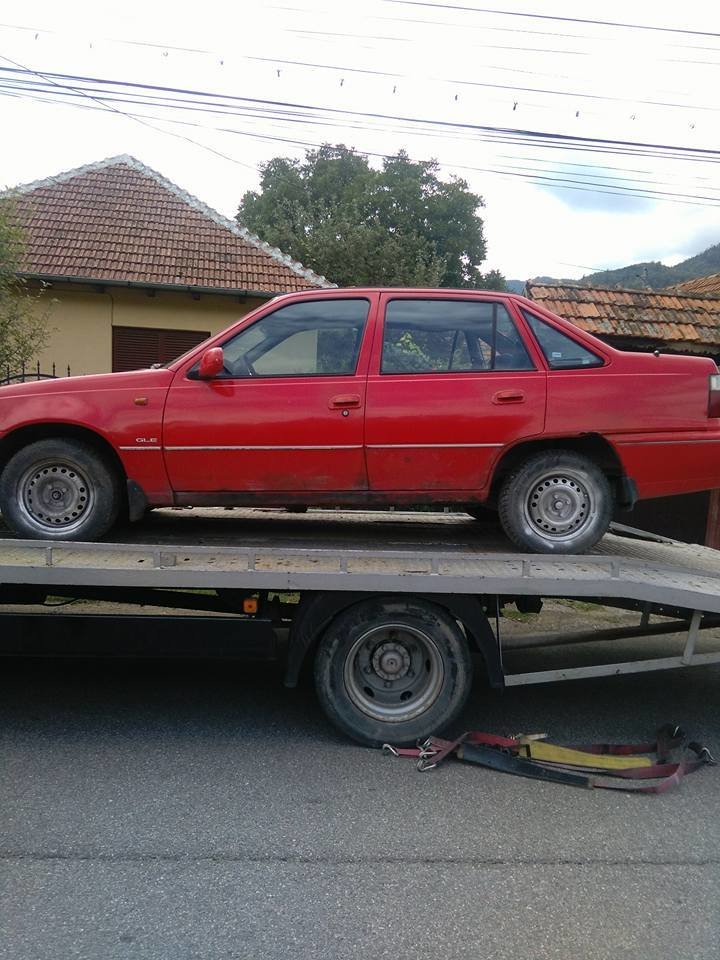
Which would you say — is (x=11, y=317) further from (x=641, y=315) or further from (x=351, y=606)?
(x=641, y=315)

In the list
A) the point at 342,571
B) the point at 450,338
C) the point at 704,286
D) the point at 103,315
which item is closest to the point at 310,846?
the point at 342,571

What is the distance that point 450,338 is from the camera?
15.4ft

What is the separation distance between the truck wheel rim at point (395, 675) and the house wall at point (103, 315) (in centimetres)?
949

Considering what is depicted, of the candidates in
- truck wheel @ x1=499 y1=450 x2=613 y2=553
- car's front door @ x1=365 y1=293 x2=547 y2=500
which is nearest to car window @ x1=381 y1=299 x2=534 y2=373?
car's front door @ x1=365 y1=293 x2=547 y2=500

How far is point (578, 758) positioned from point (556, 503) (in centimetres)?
145

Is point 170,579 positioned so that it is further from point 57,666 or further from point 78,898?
point 57,666

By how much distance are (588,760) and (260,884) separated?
197 cm

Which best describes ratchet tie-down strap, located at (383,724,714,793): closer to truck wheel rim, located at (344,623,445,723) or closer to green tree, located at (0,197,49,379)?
truck wheel rim, located at (344,623,445,723)

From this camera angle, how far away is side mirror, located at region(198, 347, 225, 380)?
4.45m

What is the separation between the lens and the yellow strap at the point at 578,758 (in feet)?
13.6

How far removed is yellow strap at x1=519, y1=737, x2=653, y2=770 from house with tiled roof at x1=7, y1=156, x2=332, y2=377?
31.9 feet

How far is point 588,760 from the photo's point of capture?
13.6 feet

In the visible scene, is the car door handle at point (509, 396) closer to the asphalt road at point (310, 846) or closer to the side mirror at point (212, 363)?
the side mirror at point (212, 363)

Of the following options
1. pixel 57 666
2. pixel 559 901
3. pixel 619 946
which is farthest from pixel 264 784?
pixel 57 666
